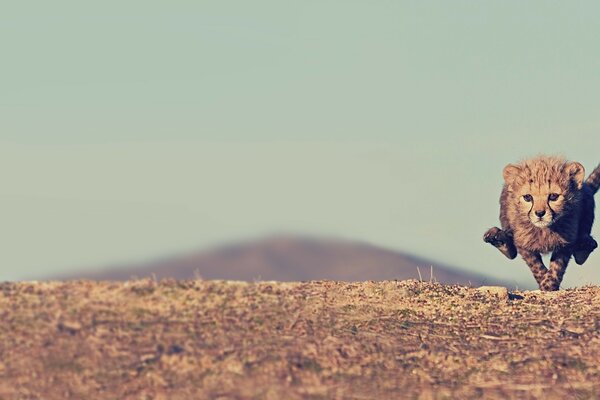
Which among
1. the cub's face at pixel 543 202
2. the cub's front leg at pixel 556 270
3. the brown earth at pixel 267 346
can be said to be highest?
the cub's face at pixel 543 202

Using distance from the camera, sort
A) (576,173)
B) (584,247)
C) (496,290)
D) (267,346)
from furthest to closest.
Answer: (584,247), (576,173), (496,290), (267,346)

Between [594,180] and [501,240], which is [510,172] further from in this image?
[594,180]

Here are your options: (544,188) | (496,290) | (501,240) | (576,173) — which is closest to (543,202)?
(544,188)

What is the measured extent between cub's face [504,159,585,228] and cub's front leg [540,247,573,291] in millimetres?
906

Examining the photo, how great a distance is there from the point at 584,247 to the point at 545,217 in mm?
1668

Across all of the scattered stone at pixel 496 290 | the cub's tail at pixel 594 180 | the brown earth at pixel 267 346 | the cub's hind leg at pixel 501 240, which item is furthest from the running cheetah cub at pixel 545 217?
the brown earth at pixel 267 346

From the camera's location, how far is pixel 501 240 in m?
17.0

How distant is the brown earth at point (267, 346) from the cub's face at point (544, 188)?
3.84m

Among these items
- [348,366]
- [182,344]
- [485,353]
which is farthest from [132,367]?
[485,353]

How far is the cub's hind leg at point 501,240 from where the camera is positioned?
17.0m

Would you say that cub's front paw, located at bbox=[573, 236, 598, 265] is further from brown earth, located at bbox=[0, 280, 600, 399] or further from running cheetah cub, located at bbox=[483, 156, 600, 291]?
brown earth, located at bbox=[0, 280, 600, 399]

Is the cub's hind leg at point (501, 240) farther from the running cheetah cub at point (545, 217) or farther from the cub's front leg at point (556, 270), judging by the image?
the cub's front leg at point (556, 270)

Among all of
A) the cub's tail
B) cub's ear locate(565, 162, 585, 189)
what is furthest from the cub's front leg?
the cub's tail

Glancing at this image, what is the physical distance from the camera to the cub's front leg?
16688mm
